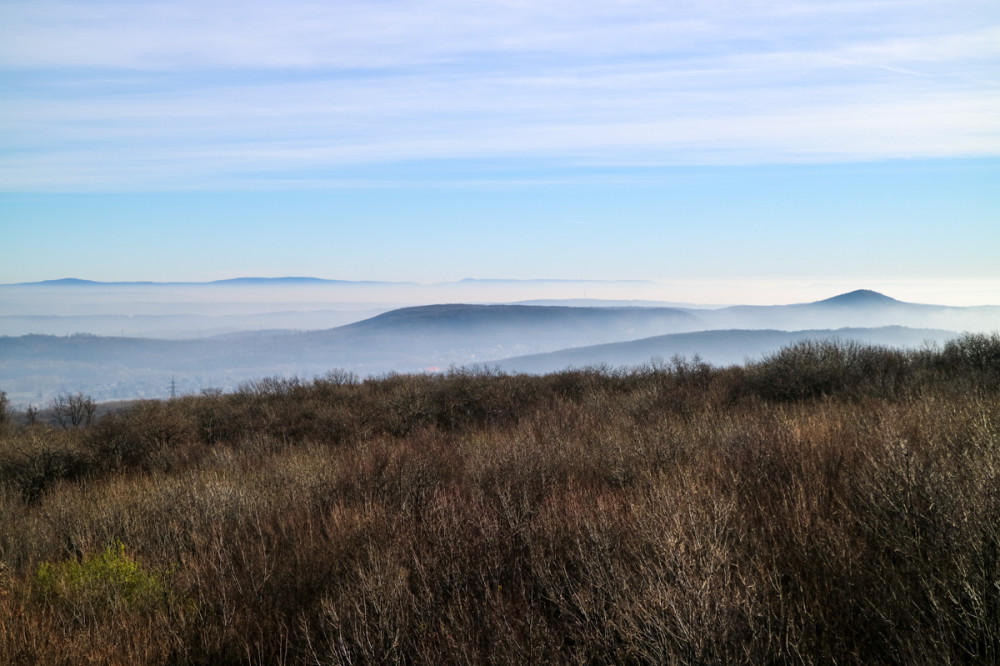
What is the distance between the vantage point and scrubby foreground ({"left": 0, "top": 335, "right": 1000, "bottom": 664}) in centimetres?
552

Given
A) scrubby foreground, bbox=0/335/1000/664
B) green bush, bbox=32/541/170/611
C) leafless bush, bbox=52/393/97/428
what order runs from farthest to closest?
leafless bush, bbox=52/393/97/428 → green bush, bbox=32/541/170/611 → scrubby foreground, bbox=0/335/1000/664

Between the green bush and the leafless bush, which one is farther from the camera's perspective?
the leafless bush

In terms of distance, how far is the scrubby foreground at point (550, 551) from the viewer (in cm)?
552

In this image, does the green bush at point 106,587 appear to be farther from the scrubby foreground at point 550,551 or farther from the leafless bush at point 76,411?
the leafless bush at point 76,411

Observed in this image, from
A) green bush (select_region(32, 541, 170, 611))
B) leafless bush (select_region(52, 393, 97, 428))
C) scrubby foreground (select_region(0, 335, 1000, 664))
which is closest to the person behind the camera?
scrubby foreground (select_region(0, 335, 1000, 664))

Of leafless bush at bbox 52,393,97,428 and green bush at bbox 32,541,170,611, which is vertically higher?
leafless bush at bbox 52,393,97,428

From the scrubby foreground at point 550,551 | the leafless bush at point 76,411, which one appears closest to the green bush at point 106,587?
the scrubby foreground at point 550,551

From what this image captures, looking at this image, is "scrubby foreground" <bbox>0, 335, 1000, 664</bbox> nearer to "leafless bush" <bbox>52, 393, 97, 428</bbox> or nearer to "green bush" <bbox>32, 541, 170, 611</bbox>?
"green bush" <bbox>32, 541, 170, 611</bbox>

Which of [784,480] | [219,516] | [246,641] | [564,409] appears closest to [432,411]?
[564,409]

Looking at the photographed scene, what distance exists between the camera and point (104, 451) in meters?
21.3

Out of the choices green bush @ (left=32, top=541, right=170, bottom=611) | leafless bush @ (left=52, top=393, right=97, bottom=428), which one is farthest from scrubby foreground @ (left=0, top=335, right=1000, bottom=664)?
leafless bush @ (left=52, top=393, right=97, bottom=428)

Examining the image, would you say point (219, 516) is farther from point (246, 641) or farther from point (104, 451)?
point (104, 451)

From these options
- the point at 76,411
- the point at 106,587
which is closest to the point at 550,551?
the point at 106,587

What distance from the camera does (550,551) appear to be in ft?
27.8
